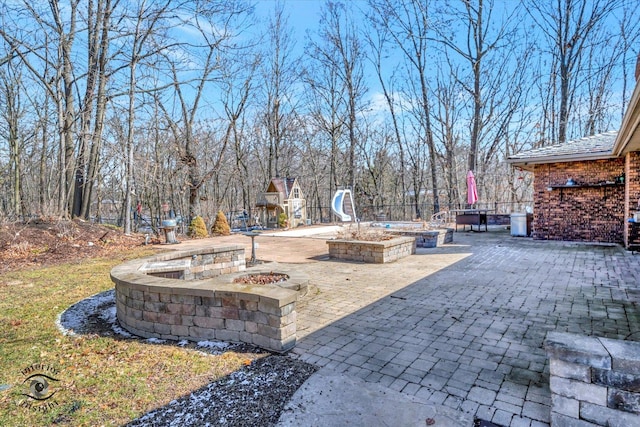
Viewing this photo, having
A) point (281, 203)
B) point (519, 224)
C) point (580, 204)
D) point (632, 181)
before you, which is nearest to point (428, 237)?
point (519, 224)

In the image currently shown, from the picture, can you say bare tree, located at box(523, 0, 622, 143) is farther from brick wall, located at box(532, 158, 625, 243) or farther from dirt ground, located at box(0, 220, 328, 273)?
dirt ground, located at box(0, 220, 328, 273)

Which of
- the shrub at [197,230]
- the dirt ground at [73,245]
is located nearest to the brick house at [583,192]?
the dirt ground at [73,245]

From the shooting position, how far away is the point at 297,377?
258cm

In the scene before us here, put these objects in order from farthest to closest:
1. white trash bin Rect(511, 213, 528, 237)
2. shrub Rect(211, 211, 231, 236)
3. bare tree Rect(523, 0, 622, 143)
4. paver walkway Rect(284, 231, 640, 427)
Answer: bare tree Rect(523, 0, 622, 143) < shrub Rect(211, 211, 231, 236) < white trash bin Rect(511, 213, 528, 237) < paver walkway Rect(284, 231, 640, 427)

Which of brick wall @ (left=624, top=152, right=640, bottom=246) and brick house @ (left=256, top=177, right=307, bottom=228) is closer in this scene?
brick wall @ (left=624, top=152, right=640, bottom=246)

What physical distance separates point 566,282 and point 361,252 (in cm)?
347

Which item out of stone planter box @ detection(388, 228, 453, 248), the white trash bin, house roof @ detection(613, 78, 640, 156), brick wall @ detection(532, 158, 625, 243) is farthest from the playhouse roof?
house roof @ detection(613, 78, 640, 156)

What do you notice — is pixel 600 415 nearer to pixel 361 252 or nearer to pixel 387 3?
pixel 361 252

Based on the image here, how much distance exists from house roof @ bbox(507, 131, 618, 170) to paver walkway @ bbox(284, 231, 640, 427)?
2.85m

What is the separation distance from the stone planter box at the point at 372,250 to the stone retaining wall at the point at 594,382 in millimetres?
5010

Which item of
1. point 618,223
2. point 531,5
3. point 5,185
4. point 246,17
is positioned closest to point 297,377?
point 618,223

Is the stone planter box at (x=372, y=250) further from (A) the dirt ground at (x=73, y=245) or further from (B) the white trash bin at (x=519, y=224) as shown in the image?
(B) the white trash bin at (x=519, y=224)

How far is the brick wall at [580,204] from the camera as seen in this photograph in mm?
8570

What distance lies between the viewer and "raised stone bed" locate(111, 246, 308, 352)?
303cm
